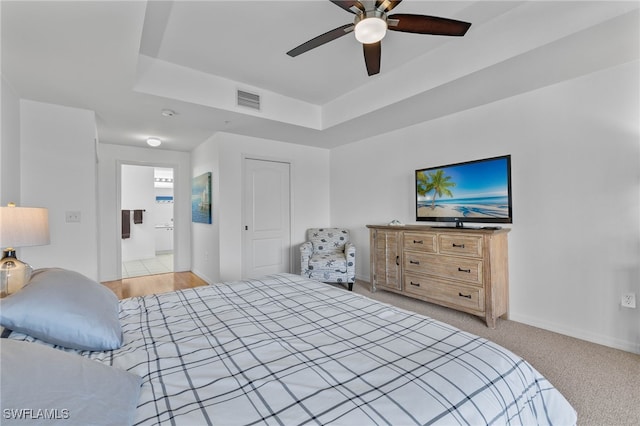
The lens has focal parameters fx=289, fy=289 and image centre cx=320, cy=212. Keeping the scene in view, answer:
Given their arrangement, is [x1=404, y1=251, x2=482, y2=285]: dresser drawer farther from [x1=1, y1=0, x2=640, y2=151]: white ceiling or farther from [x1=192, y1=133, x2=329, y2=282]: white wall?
[x1=192, y1=133, x2=329, y2=282]: white wall

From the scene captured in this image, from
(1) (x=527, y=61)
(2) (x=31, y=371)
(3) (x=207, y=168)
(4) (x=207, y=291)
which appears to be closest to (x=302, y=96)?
(3) (x=207, y=168)

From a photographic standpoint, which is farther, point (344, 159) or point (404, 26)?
point (344, 159)

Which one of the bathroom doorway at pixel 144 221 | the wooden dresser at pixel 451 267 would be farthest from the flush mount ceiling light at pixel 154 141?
the wooden dresser at pixel 451 267

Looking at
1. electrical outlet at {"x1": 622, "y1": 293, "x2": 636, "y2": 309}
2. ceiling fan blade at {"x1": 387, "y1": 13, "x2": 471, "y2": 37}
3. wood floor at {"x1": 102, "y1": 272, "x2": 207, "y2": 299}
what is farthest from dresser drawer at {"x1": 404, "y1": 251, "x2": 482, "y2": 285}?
wood floor at {"x1": 102, "y1": 272, "x2": 207, "y2": 299}

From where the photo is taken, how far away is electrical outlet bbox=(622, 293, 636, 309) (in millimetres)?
2351

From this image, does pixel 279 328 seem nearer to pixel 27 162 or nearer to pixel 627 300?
pixel 627 300

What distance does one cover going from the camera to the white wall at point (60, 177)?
9.93 ft

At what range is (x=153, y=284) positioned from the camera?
473cm

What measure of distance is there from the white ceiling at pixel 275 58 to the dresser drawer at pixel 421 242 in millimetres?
1474

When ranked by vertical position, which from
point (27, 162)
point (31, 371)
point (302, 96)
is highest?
point (302, 96)

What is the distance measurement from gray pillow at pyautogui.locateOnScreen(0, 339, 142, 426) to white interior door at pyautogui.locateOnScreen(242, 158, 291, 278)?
3.69 m

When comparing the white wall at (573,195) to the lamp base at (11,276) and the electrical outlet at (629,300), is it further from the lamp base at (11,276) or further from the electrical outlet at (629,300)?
the lamp base at (11,276)

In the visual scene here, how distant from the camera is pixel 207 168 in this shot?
4664 millimetres

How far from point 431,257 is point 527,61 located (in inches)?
80.3
